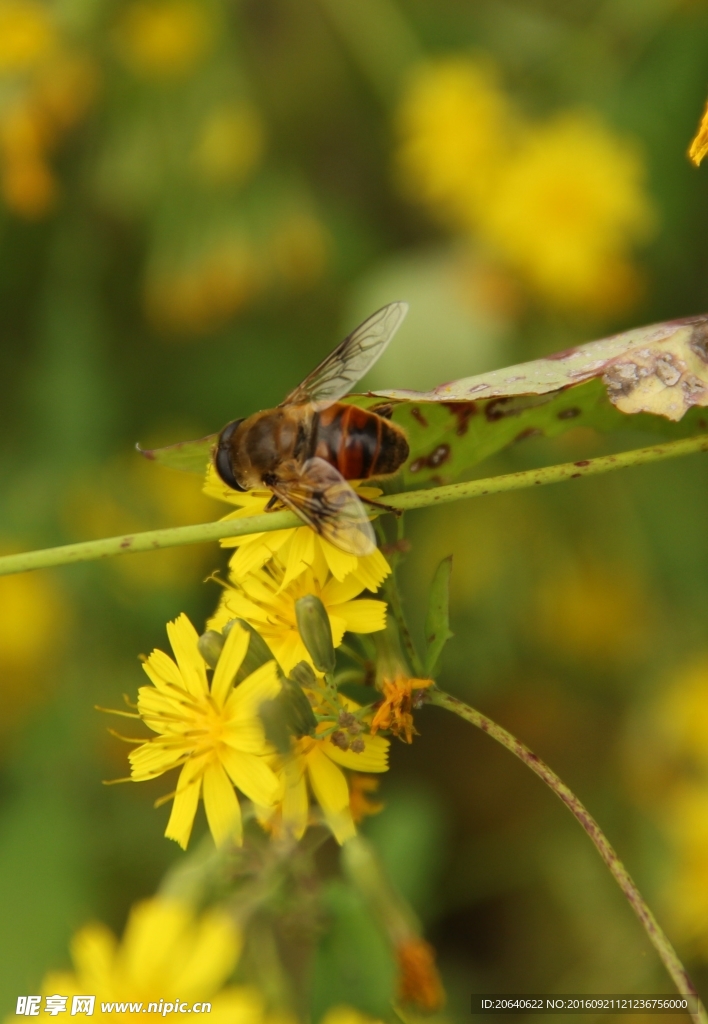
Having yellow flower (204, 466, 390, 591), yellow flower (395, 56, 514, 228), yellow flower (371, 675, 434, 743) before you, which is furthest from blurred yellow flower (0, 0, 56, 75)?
yellow flower (371, 675, 434, 743)

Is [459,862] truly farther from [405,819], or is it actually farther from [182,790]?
[182,790]

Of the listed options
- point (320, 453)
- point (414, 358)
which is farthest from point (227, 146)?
point (320, 453)

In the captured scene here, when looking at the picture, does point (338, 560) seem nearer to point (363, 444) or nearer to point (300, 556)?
point (300, 556)

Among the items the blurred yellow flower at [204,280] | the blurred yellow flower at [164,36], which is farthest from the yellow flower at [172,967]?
the blurred yellow flower at [164,36]

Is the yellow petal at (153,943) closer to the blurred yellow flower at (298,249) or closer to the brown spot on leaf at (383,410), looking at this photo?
the brown spot on leaf at (383,410)

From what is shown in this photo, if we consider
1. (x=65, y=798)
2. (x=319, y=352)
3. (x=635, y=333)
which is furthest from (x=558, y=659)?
(x=635, y=333)

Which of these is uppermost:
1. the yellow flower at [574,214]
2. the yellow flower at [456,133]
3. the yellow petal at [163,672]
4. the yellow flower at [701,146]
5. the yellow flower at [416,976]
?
the yellow flower at [456,133]

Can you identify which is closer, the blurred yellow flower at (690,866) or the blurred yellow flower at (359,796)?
the blurred yellow flower at (359,796)
